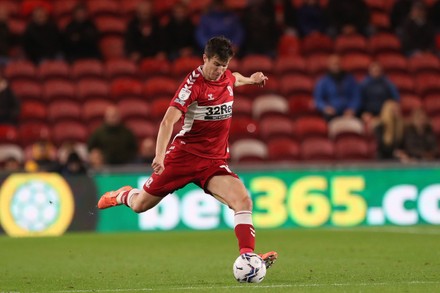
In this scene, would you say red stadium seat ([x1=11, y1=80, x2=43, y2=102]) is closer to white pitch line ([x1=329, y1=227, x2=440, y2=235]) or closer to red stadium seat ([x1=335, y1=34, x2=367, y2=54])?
red stadium seat ([x1=335, y1=34, x2=367, y2=54])

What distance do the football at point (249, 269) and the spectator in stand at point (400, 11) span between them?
44.2 ft

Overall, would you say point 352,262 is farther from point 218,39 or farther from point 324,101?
point 324,101

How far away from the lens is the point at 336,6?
19703 mm

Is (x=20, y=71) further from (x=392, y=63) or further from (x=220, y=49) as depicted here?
(x=220, y=49)

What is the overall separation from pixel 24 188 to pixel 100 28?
5700 mm

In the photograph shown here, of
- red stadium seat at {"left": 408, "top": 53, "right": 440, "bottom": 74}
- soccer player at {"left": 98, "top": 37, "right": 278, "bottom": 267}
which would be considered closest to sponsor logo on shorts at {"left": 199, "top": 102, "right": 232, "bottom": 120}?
soccer player at {"left": 98, "top": 37, "right": 278, "bottom": 267}

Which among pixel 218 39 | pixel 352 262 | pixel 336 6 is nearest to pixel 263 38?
pixel 336 6

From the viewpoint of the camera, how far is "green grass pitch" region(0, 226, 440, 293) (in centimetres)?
797

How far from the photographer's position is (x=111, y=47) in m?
A: 19.4

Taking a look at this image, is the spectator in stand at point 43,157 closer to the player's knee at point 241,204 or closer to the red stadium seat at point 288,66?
the red stadium seat at point 288,66

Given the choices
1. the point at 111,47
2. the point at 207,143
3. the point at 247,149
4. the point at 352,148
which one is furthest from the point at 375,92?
the point at 207,143

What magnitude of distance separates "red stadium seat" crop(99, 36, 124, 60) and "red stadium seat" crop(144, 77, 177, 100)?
1.44 metres

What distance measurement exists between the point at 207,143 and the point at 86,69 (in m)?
10.1

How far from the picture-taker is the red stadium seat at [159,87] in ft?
59.2
